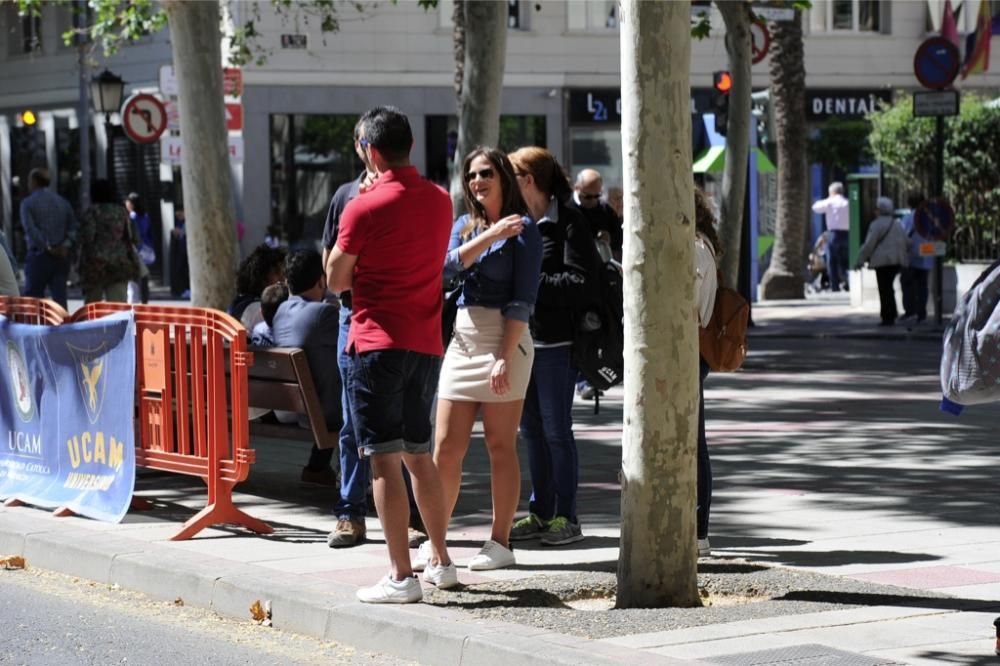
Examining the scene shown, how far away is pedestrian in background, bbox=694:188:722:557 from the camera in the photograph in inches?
329

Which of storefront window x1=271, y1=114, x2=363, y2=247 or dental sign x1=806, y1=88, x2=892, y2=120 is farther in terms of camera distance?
dental sign x1=806, y1=88, x2=892, y2=120

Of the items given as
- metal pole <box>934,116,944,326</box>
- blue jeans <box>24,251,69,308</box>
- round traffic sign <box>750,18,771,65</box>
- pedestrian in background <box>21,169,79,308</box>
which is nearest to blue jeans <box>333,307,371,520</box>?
pedestrian in background <box>21,169,79,308</box>

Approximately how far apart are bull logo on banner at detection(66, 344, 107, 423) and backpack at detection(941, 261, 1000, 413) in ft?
16.5

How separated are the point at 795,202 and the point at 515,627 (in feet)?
79.9

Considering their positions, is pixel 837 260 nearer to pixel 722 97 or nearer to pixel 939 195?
pixel 939 195

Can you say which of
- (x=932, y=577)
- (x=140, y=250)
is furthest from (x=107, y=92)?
(x=932, y=577)

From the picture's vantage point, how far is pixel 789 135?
30.3m

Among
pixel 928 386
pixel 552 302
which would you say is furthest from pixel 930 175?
pixel 552 302

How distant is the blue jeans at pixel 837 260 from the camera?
34.2 metres

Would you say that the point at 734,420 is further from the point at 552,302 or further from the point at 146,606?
the point at 146,606

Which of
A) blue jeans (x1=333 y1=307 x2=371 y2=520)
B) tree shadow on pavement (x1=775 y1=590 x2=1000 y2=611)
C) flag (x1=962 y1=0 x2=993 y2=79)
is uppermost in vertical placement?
flag (x1=962 y1=0 x2=993 y2=79)

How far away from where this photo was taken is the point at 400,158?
25.1 ft

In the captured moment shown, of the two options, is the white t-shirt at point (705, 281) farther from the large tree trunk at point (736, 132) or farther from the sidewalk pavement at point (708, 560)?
the large tree trunk at point (736, 132)

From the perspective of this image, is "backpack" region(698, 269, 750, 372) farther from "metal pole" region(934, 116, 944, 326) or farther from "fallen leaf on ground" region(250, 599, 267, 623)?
"metal pole" region(934, 116, 944, 326)
